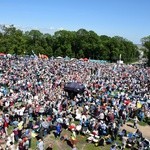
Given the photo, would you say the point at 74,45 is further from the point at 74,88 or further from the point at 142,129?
the point at 142,129

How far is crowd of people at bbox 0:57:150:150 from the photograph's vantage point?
2398 cm

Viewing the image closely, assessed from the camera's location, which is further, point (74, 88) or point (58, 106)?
point (74, 88)

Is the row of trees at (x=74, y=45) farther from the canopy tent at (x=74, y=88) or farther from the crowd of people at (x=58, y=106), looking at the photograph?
the canopy tent at (x=74, y=88)

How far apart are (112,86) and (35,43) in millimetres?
80466

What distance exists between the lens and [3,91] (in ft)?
108

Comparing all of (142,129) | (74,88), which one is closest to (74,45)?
(74,88)

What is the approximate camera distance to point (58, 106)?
92.6 ft

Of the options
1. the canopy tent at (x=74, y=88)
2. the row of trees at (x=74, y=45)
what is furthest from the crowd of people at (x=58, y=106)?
the row of trees at (x=74, y=45)

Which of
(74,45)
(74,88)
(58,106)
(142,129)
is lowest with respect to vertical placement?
(142,129)

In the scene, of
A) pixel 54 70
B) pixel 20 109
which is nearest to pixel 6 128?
pixel 20 109

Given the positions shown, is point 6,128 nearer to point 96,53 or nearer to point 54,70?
point 54,70

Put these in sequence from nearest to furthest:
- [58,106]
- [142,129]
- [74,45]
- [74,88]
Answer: [58,106] < [142,129] < [74,88] < [74,45]

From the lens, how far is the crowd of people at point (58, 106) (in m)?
24.0

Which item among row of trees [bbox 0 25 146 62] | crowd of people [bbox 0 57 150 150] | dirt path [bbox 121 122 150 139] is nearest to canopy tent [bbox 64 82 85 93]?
crowd of people [bbox 0 57 150 150]
